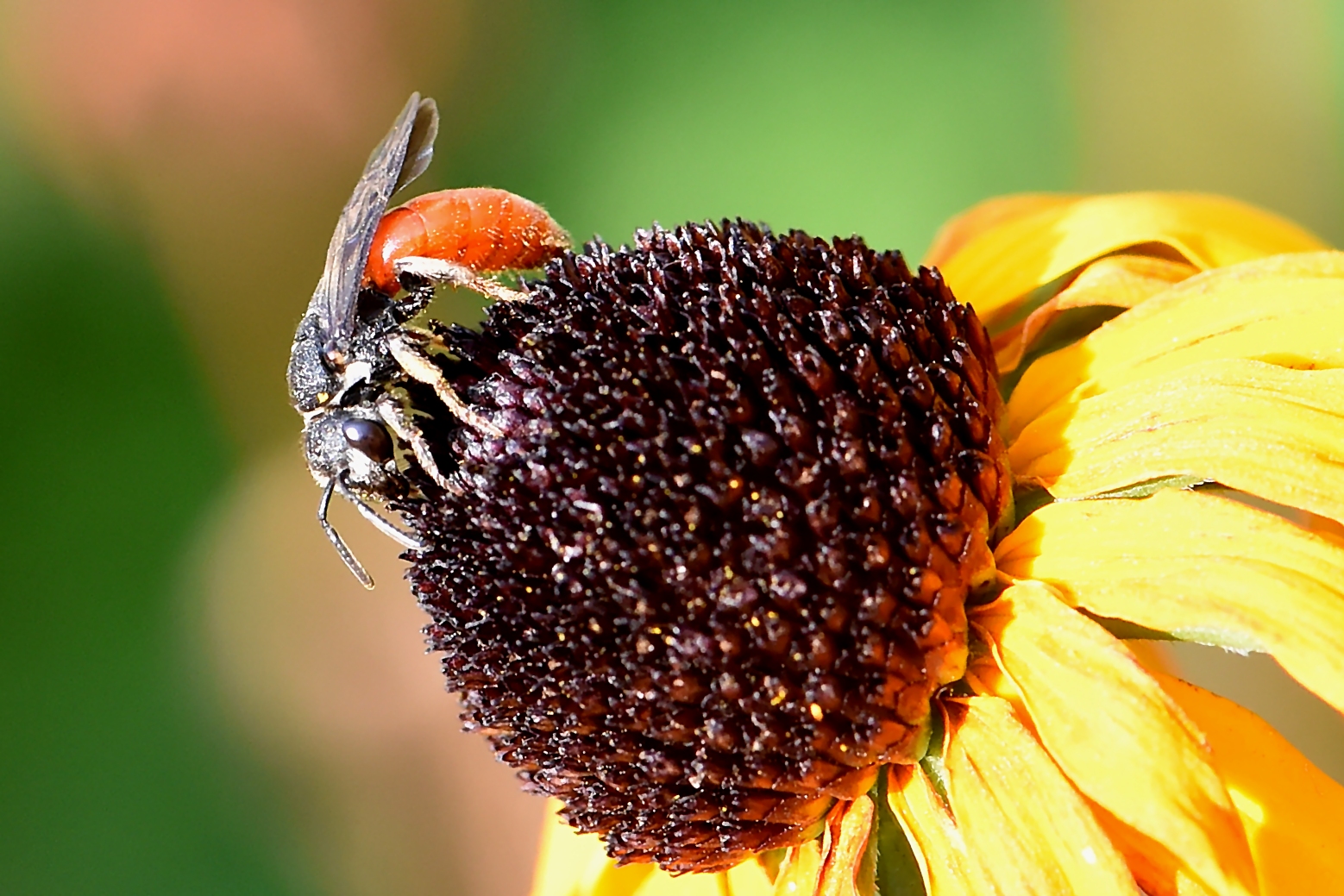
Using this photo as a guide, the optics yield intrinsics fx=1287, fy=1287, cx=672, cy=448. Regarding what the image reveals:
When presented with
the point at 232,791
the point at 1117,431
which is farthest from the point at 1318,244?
the point at 232,791

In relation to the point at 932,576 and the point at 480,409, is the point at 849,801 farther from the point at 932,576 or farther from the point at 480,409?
the point at 480,409

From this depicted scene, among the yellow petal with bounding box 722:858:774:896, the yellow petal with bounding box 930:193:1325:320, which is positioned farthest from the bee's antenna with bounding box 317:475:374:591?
the yellow petal with bounding box 930:193:1325:320

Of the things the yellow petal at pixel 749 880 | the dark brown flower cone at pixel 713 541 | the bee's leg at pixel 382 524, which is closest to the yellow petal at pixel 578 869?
the yellow petal at pixel 749 880

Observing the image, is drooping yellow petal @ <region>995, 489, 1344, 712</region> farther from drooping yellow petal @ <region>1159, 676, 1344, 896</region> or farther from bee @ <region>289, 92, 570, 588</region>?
Answer: bee @ <region>289, 92, 570, 588</region>

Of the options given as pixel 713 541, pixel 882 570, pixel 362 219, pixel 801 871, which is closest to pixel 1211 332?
pixel 882 570

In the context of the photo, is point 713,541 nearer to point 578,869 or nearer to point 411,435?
point 411,435

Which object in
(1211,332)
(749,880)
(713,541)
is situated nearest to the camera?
(713,541)

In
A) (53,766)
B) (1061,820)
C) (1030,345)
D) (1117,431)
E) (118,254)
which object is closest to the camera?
(1061,820)

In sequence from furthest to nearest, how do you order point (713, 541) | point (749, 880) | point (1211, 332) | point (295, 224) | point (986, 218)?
point (295, 224), point (986, 218), point (749, 880), point (1211, 332), point (713, 541)
